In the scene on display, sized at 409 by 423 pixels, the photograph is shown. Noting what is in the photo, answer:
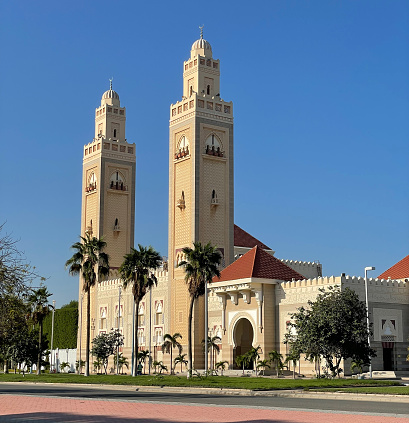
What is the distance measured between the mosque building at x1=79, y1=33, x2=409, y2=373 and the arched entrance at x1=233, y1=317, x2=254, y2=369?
84mm

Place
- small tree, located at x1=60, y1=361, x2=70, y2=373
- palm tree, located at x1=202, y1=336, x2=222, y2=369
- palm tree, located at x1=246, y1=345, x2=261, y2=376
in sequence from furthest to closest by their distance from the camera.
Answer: small tree, located at x1=60, y1=361, x2=70, y2=373 < palm tree, located at x1=202, y1=336, x2=222, y2=369 < palm tree, located at x1=246, y1=345, x2=261, y2=376

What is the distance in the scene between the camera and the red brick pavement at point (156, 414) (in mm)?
17531

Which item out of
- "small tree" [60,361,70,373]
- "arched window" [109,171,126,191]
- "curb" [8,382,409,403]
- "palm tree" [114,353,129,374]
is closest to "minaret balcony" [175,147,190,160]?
"arched window" [109,171,126,191]

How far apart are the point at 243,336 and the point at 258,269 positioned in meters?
6.94

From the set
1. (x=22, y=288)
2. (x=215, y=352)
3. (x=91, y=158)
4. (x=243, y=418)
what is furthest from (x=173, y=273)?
(x=243, y=418)

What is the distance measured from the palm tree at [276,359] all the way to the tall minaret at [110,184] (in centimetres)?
3199

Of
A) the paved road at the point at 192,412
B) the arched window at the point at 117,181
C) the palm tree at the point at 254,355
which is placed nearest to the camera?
the paved road at the point at 192,412

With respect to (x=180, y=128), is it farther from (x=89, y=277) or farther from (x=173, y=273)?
(x=89, y=277)

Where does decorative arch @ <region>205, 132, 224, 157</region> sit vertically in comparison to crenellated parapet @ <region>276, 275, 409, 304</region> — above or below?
above

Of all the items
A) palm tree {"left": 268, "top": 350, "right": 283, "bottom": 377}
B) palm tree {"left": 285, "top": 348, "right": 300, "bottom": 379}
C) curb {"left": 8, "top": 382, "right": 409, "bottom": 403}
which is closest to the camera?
curb {"left": 8, "top": 382, "right": 409, "bottom": 403}

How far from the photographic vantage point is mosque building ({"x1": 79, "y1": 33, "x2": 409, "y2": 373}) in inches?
2077

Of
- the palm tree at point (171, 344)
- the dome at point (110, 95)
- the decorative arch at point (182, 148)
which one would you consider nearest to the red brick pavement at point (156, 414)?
the palm tree at point (171, 344)

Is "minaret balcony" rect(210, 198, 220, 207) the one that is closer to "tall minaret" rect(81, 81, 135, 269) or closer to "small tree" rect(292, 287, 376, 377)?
"tall minaret" rect(81, 81, 135, 269)

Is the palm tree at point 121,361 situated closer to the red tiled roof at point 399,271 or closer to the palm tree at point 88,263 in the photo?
the palm tree at point 88,263
